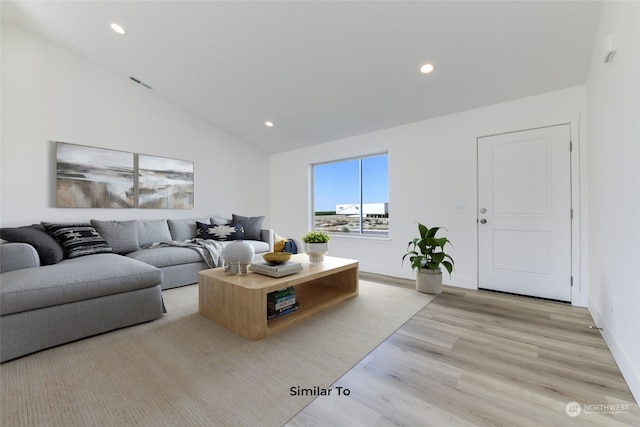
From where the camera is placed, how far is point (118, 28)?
8.87ft

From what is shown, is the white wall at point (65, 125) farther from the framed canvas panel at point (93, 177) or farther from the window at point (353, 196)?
the window at point (353, 196)

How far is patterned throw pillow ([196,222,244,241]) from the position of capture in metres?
3.99

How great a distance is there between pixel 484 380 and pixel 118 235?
3.78 m

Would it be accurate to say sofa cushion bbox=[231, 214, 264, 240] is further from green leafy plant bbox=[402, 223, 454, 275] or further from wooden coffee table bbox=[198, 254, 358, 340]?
green leafy plant bbox=[402, 223, 454, 275]

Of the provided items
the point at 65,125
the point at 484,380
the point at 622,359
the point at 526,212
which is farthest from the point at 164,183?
the point at 622,359

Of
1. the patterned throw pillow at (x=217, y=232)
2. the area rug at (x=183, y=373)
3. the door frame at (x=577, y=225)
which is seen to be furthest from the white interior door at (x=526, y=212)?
the patterned throw pillow at (x=217, y=232)

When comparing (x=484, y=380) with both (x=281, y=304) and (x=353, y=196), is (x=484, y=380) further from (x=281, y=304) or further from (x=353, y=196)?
(x=353, y=196)

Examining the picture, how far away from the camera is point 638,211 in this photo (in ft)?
4.23

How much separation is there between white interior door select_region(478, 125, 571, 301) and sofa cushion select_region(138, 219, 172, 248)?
4.14 m

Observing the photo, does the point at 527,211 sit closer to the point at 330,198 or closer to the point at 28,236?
the point at 330,198

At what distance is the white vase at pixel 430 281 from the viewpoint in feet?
9.53

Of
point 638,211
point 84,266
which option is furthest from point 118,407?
point 638,211

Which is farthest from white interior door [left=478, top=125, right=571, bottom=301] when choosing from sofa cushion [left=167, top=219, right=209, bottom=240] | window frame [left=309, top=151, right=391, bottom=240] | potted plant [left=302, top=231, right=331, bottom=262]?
sofa cushion [left=167, top=219, right=209, bottom=240]

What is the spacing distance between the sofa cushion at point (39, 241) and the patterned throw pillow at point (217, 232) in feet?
5.47
